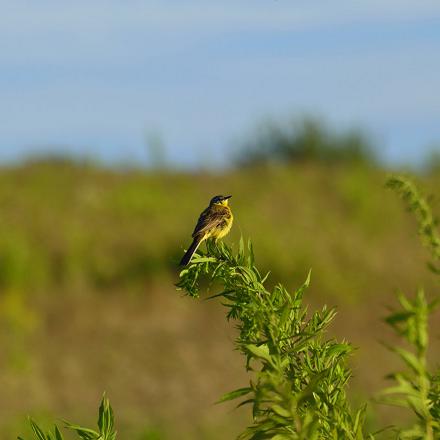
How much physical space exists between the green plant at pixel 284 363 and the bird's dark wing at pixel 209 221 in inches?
101

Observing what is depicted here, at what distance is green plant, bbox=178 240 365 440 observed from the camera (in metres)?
2.28

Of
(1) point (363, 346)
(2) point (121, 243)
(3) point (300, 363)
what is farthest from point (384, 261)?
(3) point (300, 363)

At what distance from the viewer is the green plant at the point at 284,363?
228 cm

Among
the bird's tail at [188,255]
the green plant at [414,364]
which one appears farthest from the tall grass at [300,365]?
the bird's tail at [188,255]

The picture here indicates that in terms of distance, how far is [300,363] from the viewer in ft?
8.94

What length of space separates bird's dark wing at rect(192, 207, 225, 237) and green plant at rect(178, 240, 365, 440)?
8.40 feet

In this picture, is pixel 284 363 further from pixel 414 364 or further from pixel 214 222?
pixel 214 222

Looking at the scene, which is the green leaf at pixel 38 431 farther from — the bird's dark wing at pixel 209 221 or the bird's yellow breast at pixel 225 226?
the bird's yellow breast at pixel 225 226

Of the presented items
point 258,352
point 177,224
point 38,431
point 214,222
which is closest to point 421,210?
point 258,352

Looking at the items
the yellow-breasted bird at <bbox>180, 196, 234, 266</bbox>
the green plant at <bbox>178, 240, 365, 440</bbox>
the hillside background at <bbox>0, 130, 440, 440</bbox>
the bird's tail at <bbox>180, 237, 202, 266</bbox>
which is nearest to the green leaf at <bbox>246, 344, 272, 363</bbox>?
the green plant at <bbox>178, 240, 365, 440</bbox>

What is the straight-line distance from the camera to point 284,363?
8.15 ft

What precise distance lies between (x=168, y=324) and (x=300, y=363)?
14950 millimetres

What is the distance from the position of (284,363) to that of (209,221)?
11.5ft

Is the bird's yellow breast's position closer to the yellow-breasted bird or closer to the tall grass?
the yellow-breasted bird
